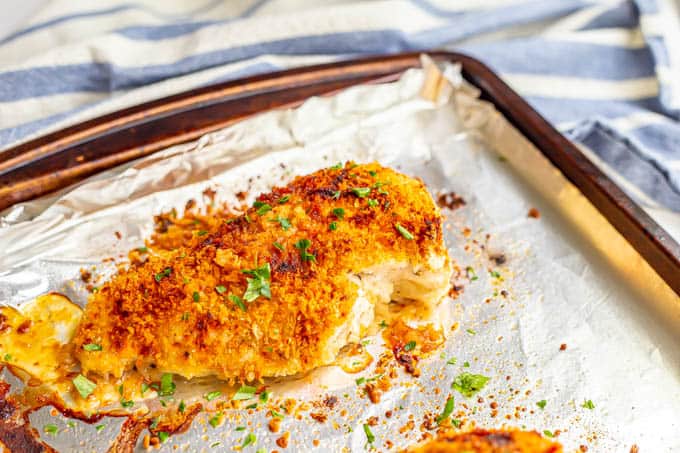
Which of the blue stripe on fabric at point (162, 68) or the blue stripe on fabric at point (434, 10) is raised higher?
the blue stripe on fabric at point (434, 10)

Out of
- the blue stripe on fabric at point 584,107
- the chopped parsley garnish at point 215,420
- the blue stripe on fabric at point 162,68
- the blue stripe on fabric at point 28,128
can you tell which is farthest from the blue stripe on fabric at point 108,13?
the chopped parsley garnish at point 215,420

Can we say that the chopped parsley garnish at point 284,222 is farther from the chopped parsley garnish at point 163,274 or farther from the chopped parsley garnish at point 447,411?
the chopped parsley garnish at point 447,411

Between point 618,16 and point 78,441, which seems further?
point 618,16

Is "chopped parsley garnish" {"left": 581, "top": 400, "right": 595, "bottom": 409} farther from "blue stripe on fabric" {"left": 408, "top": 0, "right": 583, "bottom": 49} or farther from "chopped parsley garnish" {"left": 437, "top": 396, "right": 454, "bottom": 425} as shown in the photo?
"blue stripe on fabric" {"left": 408, "top": 0, "right": 583, "bottom": 49}

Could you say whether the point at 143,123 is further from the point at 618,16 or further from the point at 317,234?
the point at 618,16

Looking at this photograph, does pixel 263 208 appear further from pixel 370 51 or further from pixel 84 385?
pixel 370 51

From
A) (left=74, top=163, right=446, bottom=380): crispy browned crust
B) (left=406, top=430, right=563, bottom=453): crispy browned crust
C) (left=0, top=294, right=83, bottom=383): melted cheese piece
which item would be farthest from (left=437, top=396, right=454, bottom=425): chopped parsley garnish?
(left=0, top=294, right=83, bottom=383): melted cheese piece

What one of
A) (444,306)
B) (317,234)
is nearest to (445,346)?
(444,306)
